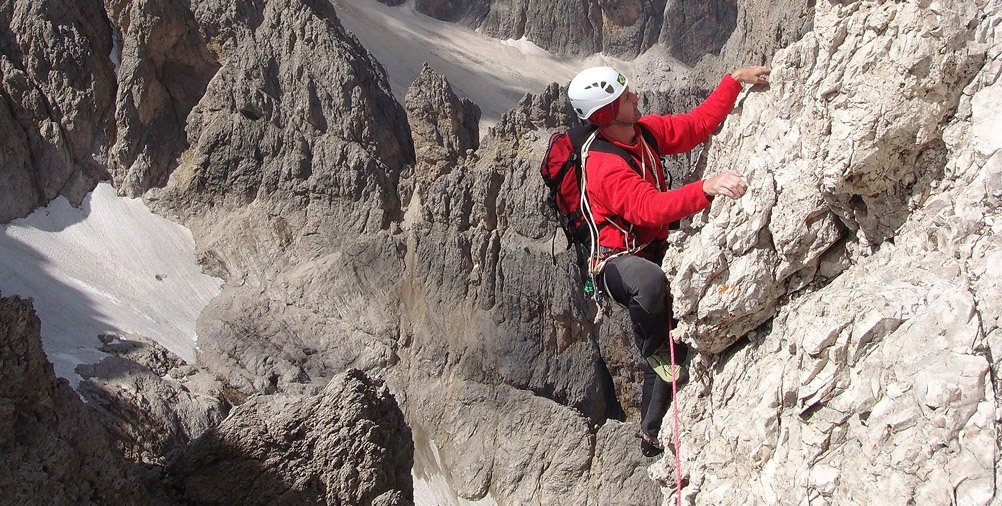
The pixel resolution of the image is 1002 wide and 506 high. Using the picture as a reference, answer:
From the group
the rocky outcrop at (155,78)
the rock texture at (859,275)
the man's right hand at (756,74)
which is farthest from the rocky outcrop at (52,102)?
the rock texture at (859,275)

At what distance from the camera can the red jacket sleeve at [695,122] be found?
5926 millimetres

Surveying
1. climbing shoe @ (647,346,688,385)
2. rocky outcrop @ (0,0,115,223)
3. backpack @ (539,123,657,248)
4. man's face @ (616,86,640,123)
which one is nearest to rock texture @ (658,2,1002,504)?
climbing shoe @ (647,346,688,385)

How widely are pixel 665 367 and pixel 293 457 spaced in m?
7.31

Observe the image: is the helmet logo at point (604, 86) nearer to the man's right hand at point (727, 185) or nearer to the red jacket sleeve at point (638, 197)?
the red jacket sleeve at point (638, 197)

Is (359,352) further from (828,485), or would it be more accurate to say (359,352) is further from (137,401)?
(828,485)

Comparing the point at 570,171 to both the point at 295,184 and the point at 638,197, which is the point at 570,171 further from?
the point at 295,184

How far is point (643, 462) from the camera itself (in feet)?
86.6

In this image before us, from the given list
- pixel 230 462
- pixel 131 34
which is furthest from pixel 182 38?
pixel 230 462

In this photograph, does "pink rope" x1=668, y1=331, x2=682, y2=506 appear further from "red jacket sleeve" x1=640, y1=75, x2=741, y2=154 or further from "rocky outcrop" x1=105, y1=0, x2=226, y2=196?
"rocky outcrop" x1=105, y1=0, x2=226, y2=196

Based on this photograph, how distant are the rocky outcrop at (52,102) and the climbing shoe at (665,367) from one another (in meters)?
31.9

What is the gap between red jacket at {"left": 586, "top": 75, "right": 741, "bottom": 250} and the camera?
547cm

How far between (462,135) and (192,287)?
36.4 ft

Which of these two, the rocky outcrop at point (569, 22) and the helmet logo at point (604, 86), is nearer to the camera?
the helmet logo at point (604, 86)

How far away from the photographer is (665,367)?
620cm
